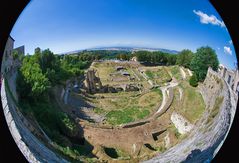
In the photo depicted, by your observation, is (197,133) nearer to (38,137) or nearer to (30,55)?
(38,137)

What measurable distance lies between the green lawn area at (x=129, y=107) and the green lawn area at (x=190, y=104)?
826mm

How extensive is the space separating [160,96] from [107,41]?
2507 mm

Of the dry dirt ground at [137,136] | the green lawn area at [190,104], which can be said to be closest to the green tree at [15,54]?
the dry dirt ground at [137,136]

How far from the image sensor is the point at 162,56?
900cm

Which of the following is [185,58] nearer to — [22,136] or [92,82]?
[92,82]

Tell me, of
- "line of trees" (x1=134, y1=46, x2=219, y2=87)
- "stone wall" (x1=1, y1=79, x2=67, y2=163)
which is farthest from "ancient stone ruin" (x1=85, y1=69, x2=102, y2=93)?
"stone wall" (x1=1, y1=79, x2=67, y2=163)

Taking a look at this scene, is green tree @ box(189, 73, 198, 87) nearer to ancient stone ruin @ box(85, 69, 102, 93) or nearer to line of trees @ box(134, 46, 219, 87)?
line of trees @ box(134, 46, 219, 87)

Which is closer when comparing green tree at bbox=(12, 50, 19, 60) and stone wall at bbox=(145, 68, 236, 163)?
green tree at bbox=(12, 50, 19, 60)

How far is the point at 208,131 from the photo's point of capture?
329 inches

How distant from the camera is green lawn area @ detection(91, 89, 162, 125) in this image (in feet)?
30.2

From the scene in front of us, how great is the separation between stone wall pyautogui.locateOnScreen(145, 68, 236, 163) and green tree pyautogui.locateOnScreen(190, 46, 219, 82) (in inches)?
6.3

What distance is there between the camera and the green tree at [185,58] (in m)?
8.31

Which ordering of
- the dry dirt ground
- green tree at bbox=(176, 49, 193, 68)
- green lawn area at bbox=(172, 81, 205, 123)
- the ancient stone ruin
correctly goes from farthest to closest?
1. the ancient stone ruin
2. the dry dirt ground
3. green lawn area at bbox=(172, 81, 205, 123)
4. green tree at bbox=(176, 49, 193, 68)

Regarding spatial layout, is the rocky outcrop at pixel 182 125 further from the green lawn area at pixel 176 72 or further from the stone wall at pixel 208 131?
the green lawn area at pixel 176 72
